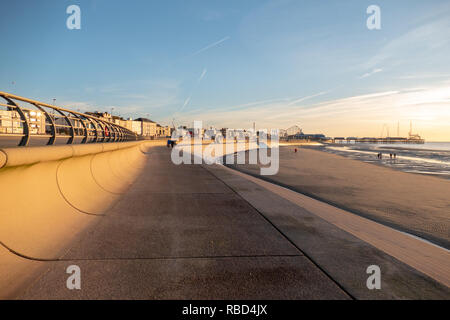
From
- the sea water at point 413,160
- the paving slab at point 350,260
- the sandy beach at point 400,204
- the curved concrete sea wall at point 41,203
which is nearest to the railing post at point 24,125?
the curved concrete sea wall at point 41,203

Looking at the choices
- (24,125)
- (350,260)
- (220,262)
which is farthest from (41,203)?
(350,260)

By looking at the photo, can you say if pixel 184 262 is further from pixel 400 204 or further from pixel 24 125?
pixel 400 204

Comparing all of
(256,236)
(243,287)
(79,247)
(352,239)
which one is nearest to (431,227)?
(352,239)

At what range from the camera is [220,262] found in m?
3.86

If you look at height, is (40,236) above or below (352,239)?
above

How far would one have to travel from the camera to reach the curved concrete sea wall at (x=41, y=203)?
3.41 m

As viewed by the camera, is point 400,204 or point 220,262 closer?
point 220,262

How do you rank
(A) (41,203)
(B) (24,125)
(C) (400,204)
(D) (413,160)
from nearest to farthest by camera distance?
(B) (24,125) < (A) (41,203) < (C) (400,204) < (D) (413,160)

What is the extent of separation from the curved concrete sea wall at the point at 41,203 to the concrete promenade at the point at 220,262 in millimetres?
260

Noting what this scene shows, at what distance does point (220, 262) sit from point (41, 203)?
3567 mm

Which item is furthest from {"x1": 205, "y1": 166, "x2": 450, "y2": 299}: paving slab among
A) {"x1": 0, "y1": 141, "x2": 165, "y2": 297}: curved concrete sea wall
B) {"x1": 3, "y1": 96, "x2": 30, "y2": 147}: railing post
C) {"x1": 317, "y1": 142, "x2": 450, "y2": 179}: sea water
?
{"x1": 317, "y1": 142, "x2": 450, "y2": 179}: sea water

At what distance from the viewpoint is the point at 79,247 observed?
4.23 meters
